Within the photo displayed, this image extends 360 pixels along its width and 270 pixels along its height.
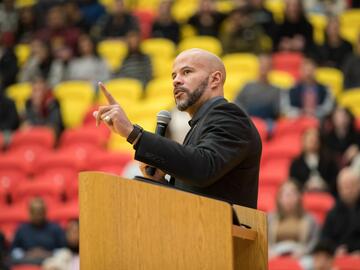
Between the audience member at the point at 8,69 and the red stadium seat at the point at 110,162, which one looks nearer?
the red stadium seat at the point at 110,162

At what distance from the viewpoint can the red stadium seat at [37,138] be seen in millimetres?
9812

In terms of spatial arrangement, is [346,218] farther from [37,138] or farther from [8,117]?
[8,117]

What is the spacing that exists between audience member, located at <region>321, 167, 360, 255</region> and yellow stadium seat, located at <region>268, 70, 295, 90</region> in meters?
2.38

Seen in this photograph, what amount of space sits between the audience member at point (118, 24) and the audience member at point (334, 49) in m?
2.47

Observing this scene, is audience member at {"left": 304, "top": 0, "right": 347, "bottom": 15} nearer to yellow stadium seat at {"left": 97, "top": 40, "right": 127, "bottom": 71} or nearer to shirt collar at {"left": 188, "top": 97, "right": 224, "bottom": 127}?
yellow stadium seat at {"left": 97, "top": 40, "right": 127, "bottom": 71}

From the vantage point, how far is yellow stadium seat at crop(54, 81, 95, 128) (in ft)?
33.9

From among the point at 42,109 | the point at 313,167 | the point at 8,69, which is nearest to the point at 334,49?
the point at 313,167

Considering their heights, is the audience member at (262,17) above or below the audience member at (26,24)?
below

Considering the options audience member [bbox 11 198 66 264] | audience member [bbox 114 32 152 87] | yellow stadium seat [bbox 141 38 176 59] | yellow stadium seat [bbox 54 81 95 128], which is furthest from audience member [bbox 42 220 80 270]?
yellow stadium seat [bbox 141 38 176 59]

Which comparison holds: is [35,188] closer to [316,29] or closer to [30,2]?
[316,29]

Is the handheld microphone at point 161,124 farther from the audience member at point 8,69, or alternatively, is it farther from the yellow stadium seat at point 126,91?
the audience member at point 8,69

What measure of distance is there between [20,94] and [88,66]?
2.86ft

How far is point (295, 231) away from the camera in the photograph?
23.2 feet

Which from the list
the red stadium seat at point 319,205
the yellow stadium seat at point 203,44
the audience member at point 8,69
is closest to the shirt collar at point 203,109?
the red stadium seat at point 319,205
